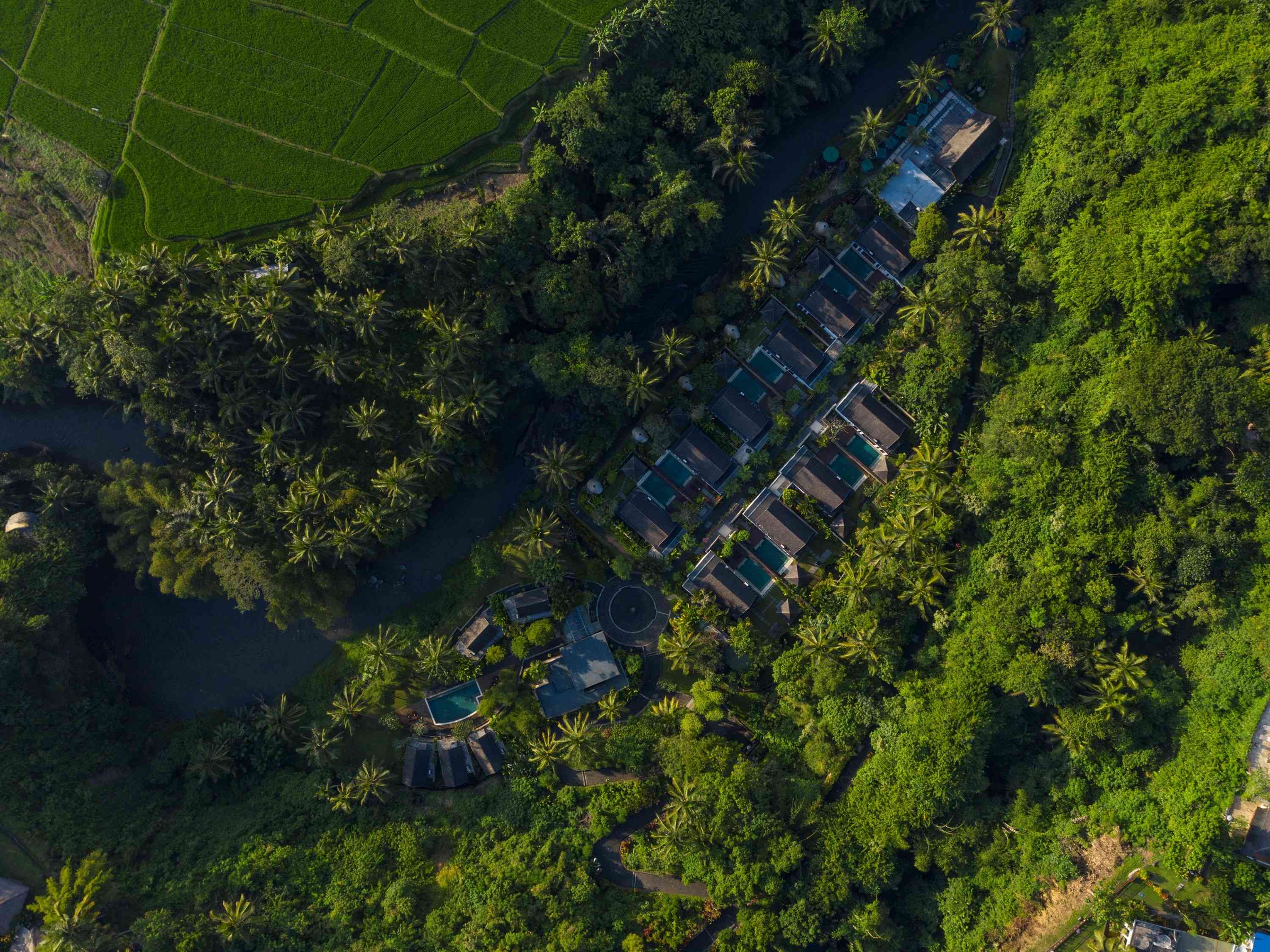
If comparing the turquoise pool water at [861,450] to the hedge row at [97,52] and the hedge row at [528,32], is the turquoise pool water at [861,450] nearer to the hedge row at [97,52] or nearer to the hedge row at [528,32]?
the hedge row at [528,32]

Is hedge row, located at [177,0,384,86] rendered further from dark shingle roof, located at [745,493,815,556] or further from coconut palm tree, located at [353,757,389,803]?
coconut palm tree, located at [353,757,389,803]

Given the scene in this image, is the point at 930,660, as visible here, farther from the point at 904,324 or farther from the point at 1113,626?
the point at 904,324

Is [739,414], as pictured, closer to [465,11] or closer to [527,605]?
[527,605]

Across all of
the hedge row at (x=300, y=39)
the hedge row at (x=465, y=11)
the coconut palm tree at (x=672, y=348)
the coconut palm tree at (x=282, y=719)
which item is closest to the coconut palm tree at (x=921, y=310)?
the coconut palm tree at (x=672, y=348)

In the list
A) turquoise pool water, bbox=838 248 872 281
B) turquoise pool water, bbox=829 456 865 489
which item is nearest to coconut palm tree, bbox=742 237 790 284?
turquoise pool water, bbox=838 248 872 281

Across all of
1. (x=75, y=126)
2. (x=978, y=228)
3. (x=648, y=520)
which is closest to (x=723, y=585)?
(x=648, y=520)
